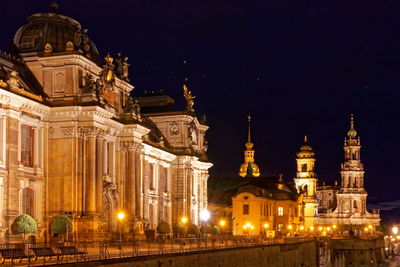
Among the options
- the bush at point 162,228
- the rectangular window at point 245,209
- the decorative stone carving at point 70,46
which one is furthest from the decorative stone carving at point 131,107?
the rectangular window at point 245,209

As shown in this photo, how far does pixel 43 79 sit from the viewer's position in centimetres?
5841

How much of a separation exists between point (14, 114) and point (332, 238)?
83.4 m

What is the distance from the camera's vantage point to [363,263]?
407 ft

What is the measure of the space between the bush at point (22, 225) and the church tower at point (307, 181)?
5301 inches

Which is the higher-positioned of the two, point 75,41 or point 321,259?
point 75,41

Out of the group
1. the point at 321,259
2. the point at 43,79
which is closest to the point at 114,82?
the point at 43,79

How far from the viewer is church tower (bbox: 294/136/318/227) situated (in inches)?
7096

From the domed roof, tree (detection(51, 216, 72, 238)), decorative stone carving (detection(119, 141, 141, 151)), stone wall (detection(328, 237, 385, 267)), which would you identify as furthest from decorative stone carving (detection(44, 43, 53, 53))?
stone wall (detection(328, 237, 385, 267))

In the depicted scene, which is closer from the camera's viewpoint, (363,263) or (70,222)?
(70,222)

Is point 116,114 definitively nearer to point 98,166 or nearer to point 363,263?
point 98,166

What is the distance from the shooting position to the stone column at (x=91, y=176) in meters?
57.1

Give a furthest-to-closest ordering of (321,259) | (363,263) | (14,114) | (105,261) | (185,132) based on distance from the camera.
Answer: (363,263)
(321,259)
(185,132)
(14,114)
(105,261)

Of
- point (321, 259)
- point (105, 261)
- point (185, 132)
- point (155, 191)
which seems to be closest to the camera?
point (105, 261)

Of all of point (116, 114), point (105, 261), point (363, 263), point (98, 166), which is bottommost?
point (363, 263)
